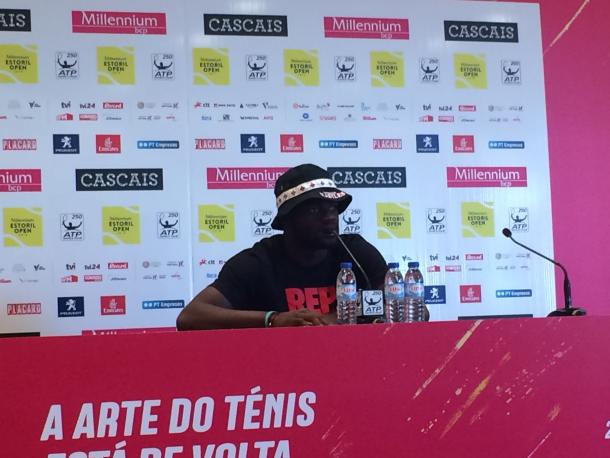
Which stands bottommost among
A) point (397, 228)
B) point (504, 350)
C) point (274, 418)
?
point (274, 418)

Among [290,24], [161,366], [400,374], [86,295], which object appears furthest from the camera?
[290,24]

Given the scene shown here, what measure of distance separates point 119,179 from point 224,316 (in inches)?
69.4

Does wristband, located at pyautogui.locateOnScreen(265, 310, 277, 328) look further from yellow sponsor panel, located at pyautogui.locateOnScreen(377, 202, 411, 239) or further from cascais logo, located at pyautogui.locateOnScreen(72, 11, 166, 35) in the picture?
cascais logo, located at pyautogui.locateOnScreen(72, 11, 166, 35)

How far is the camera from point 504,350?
5.68ft

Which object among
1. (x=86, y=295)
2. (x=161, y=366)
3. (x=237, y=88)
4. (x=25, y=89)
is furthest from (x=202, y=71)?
(x=161, y=366)

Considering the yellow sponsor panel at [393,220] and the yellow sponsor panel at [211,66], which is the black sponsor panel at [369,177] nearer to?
the yellow sponsor panel at [393,220]

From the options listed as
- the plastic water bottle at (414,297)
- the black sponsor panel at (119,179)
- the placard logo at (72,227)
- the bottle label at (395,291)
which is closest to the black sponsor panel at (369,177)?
the black sponsor panel at (119,179)

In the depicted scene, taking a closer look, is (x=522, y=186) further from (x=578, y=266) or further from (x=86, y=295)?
(x=86, y=295)

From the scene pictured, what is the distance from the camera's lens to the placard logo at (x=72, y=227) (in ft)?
12.4

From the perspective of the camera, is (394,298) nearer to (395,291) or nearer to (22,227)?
(395,291)

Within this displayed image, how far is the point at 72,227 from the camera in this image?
3.80m

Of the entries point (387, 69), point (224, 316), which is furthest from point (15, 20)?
point (224, 316)

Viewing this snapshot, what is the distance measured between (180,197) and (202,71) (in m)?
0.64

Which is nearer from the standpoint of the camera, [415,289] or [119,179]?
[415,289]
